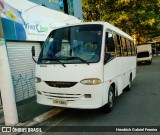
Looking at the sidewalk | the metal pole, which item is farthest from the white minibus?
the metal pole

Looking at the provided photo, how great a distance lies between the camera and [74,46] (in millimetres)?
6855

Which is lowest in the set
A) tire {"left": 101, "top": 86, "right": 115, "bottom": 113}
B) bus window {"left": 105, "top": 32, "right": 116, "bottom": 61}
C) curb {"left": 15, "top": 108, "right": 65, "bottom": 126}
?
curb {"left": 15, "top": 108, "right": 65, "bottom": 126}

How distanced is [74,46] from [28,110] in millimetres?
2580

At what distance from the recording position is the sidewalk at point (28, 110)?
690 centimetres

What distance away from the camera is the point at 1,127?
6195 millimetres

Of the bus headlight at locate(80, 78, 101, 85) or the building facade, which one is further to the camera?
the building facade

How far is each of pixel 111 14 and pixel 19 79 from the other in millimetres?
19937

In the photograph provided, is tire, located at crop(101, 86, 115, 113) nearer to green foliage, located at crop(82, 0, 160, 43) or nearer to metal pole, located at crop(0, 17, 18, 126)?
metal pole, located at crop(0, 17, 18, 126)

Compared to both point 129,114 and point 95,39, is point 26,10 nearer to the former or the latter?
point 95,39

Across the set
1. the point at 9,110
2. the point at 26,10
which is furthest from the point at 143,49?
the point at 9,110

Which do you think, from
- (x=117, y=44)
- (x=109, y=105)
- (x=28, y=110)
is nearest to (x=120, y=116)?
→ (x=109, y=105)

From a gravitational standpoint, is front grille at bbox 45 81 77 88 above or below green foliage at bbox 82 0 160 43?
below

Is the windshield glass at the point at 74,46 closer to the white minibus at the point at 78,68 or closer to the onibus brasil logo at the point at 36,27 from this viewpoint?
the white minibus at the point at 78,68

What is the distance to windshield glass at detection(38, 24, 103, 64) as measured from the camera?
6.57m
